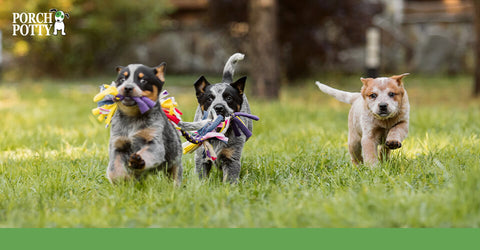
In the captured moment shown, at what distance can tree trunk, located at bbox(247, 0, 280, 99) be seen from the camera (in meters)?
9.89

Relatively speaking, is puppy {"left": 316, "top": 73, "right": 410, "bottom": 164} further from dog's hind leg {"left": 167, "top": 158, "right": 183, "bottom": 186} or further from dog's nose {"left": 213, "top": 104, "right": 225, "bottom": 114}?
dog's hind leg {"left": 167, "top": 158, "right": 183, "bottom": 186}

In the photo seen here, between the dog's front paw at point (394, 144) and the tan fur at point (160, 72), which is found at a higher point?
the tan fur at point (160, 72)

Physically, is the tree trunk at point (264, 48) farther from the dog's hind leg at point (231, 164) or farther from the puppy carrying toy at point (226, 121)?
the dog's hind leg at point (231, 164)

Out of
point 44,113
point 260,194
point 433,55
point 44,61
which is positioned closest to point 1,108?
point 44,113

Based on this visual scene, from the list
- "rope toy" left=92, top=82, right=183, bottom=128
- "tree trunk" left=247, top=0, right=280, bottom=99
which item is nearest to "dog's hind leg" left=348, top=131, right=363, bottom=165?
"rope toy" left=92, top=82, right=183, bottom=128

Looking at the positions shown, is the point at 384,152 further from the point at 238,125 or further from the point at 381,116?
the point at 238,125

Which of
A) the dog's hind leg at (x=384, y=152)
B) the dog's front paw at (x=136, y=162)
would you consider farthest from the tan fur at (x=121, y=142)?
the dog's hind leg at (x=384, y=152)

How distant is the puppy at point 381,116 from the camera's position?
3.73 m

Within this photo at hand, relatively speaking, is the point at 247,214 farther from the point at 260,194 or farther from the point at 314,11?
the point at 314,11

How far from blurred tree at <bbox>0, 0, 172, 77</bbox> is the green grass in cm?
976

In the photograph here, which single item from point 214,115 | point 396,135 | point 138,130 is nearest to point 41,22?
point 214,115

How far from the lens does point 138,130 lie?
3102mm

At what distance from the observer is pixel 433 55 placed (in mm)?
15914

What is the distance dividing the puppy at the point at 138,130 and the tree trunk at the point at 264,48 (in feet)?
22.7
